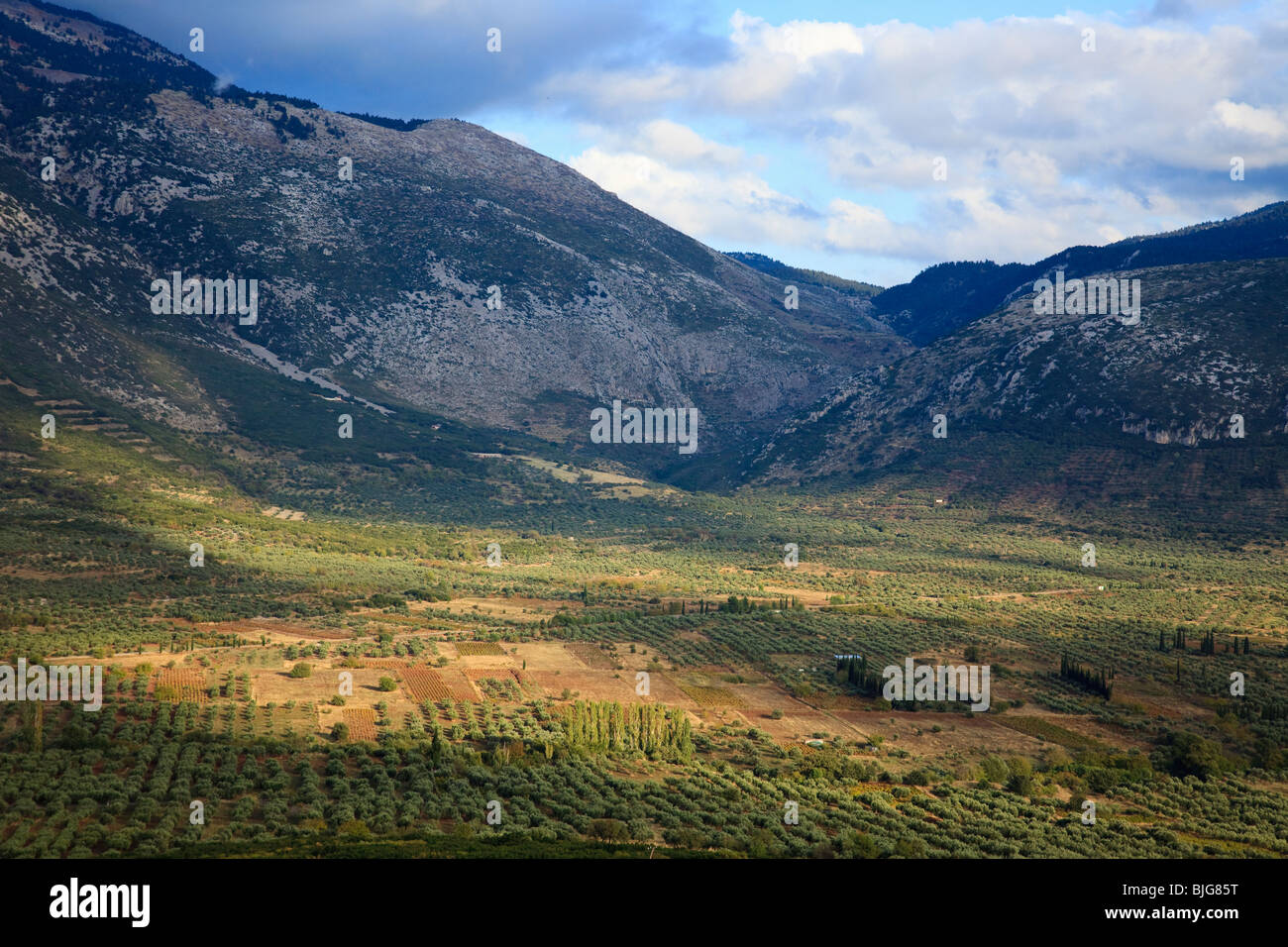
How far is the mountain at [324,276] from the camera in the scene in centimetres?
12925

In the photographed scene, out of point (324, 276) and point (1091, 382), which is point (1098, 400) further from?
point (324, 276)

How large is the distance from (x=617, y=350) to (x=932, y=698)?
436 feet

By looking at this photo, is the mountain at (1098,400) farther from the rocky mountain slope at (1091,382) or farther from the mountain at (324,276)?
the mountain at (324,276)

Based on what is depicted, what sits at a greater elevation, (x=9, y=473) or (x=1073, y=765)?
(x=9, y=473)

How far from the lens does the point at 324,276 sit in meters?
163

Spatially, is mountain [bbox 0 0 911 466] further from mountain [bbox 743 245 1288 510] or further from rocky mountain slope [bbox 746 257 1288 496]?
mountain [bbox 743 245 1288 510]

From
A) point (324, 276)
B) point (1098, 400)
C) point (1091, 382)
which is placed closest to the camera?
point (1098, 400)

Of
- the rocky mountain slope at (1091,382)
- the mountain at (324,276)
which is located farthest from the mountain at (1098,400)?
the mountain at (324,276)

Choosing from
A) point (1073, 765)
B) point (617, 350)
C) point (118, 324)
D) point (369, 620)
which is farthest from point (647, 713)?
point (617, 350)

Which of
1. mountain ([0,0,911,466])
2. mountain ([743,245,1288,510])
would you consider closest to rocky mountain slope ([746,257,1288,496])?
mountain ([743,245,1288,510])

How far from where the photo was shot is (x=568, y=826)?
30.2 metres

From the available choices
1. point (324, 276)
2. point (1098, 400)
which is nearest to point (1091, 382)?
point (1098, 400)
